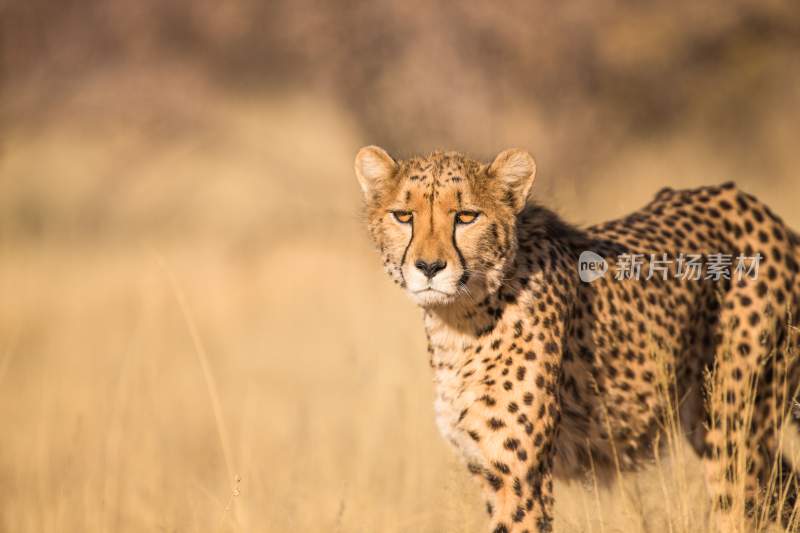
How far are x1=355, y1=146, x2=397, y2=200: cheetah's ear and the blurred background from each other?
0.34m

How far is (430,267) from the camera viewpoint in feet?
9.18

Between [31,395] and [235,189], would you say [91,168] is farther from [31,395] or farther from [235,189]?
[31,395]

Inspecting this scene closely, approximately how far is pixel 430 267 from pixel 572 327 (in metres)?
0.63

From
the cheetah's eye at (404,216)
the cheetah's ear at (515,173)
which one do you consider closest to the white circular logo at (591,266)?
the cheetah's ear at (515,173)

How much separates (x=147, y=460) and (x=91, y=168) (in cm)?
1024

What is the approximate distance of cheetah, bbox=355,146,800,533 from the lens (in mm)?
2904

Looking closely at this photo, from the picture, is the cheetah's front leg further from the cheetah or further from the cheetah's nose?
the cheetah's nose

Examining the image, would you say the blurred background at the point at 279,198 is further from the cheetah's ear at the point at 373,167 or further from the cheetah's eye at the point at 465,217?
the cheetah's eye at the point at 465,217

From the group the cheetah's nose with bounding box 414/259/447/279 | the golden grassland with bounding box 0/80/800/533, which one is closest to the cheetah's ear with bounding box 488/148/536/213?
the cheetah's nose with bounding box 414/259/447/279

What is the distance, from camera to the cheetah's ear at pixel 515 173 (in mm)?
3059

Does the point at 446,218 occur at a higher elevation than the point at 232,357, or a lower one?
higher

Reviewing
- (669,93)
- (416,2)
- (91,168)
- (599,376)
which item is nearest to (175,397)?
(599,376)

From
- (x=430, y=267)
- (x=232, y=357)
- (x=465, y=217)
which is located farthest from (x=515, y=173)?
(x=232, y=357)

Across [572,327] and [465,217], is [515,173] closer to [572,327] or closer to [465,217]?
[465,217]
